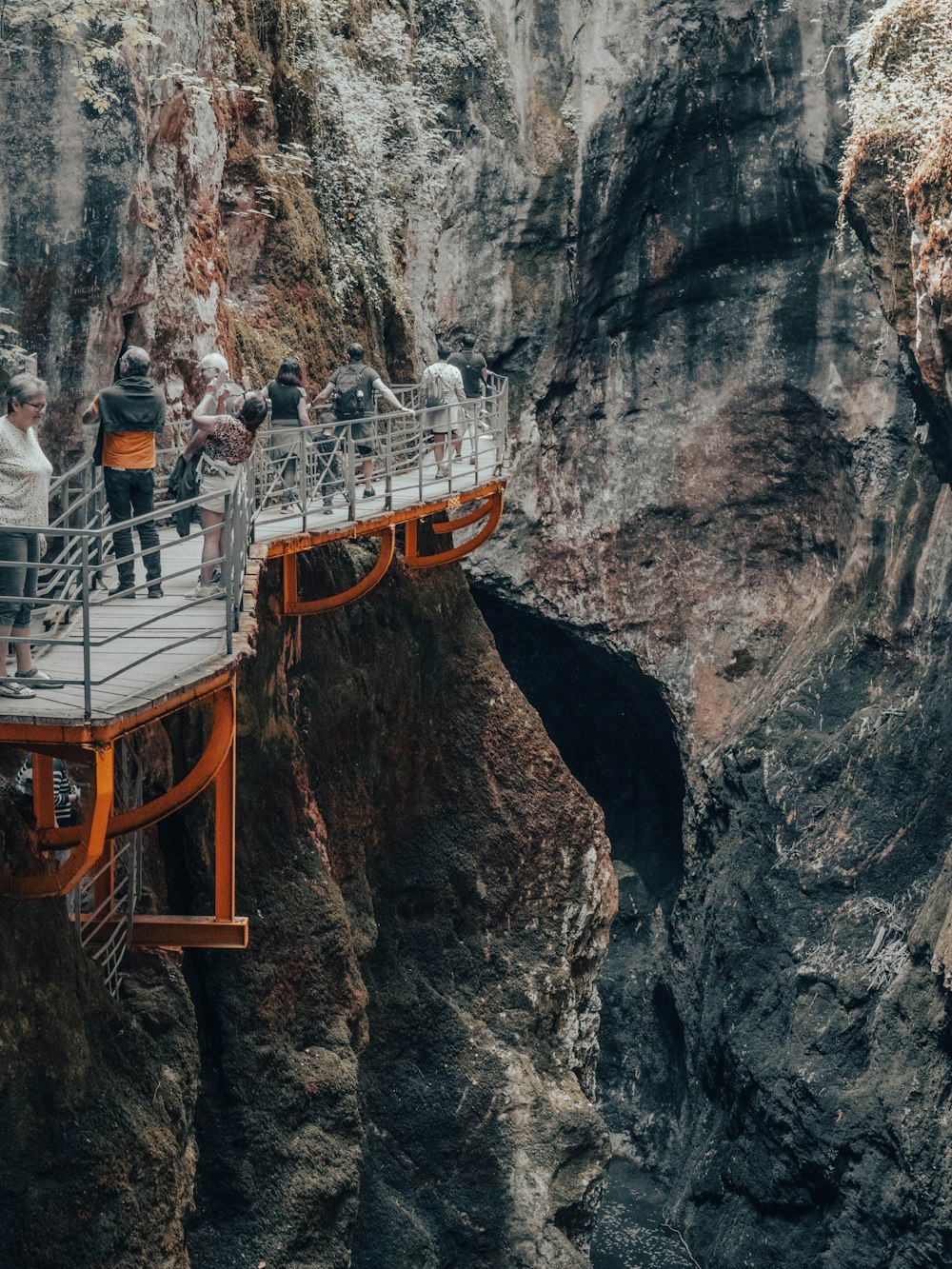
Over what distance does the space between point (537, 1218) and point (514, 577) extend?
13660 mm

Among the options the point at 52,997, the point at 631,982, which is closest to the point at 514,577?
the point at 631,982

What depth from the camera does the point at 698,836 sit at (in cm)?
3088

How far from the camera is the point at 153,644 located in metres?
11.3

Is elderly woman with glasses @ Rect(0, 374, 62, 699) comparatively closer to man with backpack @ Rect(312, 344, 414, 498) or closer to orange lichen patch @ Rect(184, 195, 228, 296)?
orange lichen patch @ Rect(184, 195, 228, 296)

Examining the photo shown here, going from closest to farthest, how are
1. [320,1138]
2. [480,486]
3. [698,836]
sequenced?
1. [320,1138]
2. [480,486]
3. [698,836]

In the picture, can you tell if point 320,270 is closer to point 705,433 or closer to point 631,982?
point 705,433

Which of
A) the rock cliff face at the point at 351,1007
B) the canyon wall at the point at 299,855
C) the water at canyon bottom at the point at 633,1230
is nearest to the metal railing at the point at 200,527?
the canyon wall at the point at 299,855

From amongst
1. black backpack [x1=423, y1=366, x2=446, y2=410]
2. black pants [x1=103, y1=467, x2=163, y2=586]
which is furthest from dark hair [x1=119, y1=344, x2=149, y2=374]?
black backpack [x1=423, y1=366, x2=446, y2=410]

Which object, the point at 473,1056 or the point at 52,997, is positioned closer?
the point at 52,997

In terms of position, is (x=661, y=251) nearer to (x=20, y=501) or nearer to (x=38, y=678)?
(x=20, y=501)

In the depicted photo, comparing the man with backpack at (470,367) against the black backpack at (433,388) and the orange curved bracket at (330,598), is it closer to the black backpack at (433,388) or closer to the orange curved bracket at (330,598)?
the black backpack at (433,388)

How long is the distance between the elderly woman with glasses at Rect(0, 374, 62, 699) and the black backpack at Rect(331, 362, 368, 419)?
25.0 feet

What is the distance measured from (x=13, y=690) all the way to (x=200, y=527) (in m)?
5.53

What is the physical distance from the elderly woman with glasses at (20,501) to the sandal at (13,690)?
0.22 metres
